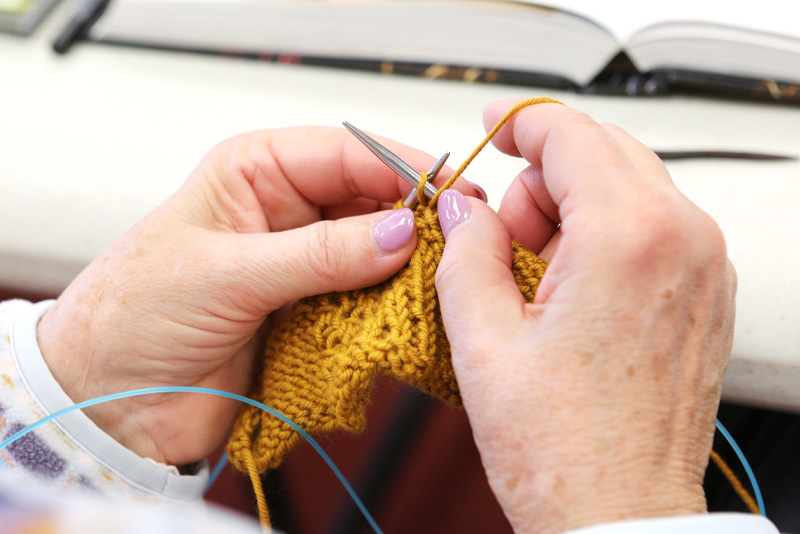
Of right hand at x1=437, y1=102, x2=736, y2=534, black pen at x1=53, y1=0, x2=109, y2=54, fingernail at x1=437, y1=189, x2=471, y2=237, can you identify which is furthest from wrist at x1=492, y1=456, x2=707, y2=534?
black pen at x1=53, y1=0, x2=109, y2=54

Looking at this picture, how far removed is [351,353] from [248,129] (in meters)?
0.44

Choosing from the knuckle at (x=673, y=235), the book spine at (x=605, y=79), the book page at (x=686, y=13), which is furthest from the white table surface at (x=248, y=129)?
the knuckle at (x=673, y=235)

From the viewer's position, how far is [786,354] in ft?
1.91

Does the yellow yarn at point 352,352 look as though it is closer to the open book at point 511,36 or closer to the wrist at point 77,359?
the wrist at point 77,359

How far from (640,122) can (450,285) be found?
0.51m

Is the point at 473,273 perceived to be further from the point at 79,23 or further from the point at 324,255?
the point at 79,23

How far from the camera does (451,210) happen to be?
1.75 ft

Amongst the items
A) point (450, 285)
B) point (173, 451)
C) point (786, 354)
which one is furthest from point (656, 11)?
point (173, 451)

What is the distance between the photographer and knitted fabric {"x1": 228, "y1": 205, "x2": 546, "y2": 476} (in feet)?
1.69

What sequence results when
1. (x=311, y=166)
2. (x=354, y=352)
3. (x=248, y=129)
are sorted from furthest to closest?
(x=248, y=129)
(x=311, y=166)
(x=354, y=352)

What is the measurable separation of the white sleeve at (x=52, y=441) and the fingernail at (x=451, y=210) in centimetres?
41

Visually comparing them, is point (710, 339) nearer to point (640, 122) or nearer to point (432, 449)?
point (640, 122)

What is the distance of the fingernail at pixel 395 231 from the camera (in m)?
0.55

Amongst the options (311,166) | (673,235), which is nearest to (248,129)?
(311,166)
